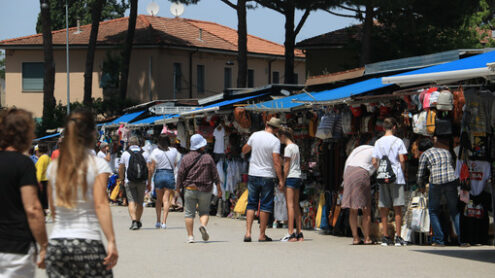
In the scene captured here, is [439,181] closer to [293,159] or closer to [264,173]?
[293,159]

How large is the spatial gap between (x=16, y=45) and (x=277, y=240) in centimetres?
4007

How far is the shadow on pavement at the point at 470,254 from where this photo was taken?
428 inches

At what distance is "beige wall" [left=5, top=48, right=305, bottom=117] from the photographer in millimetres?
47912

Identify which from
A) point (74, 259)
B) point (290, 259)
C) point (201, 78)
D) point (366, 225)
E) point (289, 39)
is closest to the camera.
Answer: point (74, 259)

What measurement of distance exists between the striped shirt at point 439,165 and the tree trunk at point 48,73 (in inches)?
1229

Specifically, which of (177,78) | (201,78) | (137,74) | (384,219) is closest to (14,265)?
(384,219)

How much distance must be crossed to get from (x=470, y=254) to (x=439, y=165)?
148 cm

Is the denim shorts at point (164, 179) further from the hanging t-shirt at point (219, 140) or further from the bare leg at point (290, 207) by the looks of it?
the bare leg at point (290, 207)

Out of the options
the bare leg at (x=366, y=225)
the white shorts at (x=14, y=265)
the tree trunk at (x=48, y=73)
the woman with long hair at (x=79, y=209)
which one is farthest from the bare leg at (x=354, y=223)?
the tree trunk at (x=48, y=73)

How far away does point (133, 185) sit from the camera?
620 inches

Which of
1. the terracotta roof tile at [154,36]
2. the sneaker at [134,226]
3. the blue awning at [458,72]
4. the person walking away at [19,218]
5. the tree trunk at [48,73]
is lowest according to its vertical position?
the sneaker at [134,226]

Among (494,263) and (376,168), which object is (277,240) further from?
(494,263)

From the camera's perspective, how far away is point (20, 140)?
5977mm

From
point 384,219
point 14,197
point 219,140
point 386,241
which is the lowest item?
point 386,241
